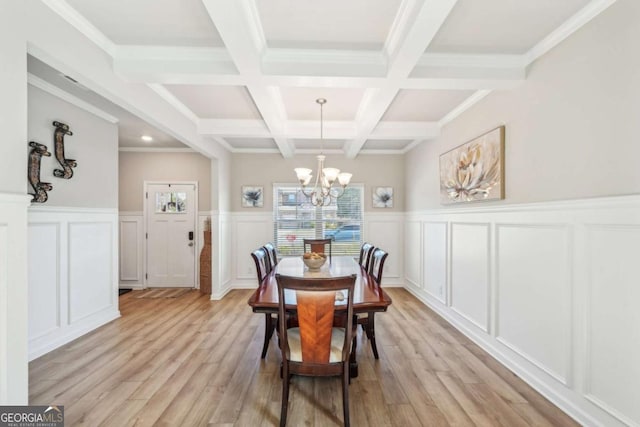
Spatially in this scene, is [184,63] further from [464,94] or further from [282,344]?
[464,94]

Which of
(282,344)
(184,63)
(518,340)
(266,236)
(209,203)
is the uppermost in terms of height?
(184,63)

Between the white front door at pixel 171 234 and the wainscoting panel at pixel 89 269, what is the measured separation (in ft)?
4.89

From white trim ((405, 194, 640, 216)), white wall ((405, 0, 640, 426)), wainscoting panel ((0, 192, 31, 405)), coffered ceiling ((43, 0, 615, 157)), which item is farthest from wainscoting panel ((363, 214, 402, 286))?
wainscoting panel ((0, 192, 31, 405))

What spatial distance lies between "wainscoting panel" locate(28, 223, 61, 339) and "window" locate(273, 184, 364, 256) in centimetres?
308

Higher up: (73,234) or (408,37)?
(408,37)

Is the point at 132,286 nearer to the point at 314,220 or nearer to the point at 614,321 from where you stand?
the point at 314,220

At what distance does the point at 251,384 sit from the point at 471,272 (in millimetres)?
2477

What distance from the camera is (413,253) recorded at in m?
4.96

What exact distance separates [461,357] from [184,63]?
11.6 ft

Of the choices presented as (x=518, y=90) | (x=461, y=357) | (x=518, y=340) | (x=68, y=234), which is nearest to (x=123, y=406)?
(x=68, y=234)

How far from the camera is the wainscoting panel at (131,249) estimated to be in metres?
5.14

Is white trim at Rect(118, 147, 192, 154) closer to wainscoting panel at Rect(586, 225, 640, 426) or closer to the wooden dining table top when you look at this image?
the wooden dining table top

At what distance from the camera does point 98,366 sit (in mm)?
2545

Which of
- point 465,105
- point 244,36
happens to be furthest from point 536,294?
point 244,36
